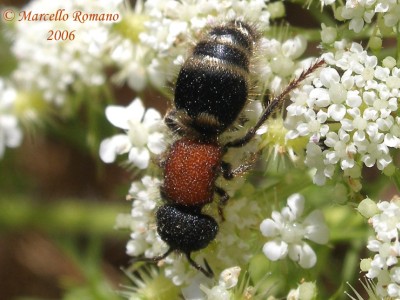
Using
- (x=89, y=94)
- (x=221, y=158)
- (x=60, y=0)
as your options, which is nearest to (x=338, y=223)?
(x=221, y=158)

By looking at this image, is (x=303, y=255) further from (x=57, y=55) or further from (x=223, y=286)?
(x=57, y=55)

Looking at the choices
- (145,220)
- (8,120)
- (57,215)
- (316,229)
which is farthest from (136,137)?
(57,215)

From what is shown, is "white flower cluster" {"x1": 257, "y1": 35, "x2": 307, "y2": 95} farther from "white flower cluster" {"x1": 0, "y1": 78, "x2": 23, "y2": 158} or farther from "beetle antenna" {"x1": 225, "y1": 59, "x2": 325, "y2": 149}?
"white flower cluster" {"x1": 0, "y1": 78, "x2": 23, "y2": 158}

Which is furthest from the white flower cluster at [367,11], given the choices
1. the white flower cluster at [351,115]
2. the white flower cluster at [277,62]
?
the white flower cluster at [277,62]

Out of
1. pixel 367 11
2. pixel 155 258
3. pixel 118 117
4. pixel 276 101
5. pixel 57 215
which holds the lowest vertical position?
pixel 57 215

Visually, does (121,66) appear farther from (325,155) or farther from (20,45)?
(325,155)

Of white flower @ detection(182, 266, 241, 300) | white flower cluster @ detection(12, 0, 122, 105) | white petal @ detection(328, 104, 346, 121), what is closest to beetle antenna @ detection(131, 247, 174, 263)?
white flower @ detection(182, 266, 241, 300)
